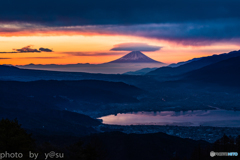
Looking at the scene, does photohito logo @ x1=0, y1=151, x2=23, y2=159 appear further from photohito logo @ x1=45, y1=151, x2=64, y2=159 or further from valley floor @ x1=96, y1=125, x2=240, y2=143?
valley floor @ x1=96, y1=125, x2=240, y2=143

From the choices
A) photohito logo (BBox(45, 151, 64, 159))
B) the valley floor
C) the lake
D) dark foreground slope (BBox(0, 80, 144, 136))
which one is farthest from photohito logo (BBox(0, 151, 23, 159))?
the lake

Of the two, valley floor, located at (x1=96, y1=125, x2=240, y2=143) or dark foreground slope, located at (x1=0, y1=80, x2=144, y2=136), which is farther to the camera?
dark foreground slope, located at (x1=0, y1=80, x2=144, y2=136)

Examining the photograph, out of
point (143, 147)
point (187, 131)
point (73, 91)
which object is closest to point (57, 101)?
point (73, 91)

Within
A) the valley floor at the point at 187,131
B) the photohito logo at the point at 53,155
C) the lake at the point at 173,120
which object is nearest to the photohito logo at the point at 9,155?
the photohito logo at the point at 53,155

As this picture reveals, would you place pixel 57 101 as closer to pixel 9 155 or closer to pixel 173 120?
pixel 173 120

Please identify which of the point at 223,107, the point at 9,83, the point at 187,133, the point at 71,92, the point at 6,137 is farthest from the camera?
the point at 71,92

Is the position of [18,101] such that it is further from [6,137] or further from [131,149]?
[6,137]

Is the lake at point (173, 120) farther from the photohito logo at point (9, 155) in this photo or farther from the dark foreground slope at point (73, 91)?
the photohito logo at point (9, 155)

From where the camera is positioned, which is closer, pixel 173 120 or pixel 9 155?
pixel 9 155

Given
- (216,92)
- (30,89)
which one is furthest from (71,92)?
(216,92)

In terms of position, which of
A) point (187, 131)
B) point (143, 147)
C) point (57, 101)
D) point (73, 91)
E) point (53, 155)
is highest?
point (73, 91)

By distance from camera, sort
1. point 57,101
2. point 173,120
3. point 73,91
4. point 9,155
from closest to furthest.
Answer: point 9,155, point 173,120, point 57,101, point 73,91
